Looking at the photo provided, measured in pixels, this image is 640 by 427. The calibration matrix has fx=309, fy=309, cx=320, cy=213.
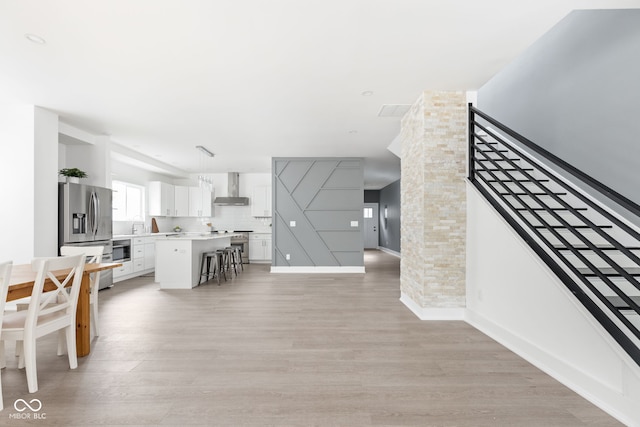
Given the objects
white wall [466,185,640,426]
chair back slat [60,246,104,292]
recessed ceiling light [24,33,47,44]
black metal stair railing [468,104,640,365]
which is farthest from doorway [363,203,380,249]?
recessed ceiling light [24,33,47,44]

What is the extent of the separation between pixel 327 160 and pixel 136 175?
5.08 metres

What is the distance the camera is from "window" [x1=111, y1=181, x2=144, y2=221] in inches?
293

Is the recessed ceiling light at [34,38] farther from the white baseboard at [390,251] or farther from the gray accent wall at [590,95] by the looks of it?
the white baseboard at [390,251]

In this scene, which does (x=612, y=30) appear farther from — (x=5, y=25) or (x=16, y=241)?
(x=16, y=241)

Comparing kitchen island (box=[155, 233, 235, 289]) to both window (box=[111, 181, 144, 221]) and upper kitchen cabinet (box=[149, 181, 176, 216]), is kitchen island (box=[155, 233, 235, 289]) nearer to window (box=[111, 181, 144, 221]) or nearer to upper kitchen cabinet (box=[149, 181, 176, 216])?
window (box=[111, 181, 144, 221])

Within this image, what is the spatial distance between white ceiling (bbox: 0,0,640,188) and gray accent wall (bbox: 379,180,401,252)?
735 cm

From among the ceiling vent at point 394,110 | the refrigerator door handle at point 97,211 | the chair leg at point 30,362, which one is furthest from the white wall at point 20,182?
the ceiling vent at point 394,110

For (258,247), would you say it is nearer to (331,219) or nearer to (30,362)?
(331,219)

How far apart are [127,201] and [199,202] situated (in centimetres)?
207

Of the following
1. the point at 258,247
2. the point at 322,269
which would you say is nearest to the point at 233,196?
the point at 258,247

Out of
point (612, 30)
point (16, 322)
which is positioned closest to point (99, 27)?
point (16, 322)

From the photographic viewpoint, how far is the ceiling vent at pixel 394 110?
4.36 meters

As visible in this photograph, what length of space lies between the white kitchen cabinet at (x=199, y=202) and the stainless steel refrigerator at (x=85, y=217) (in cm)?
373

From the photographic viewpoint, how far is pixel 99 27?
259cm
